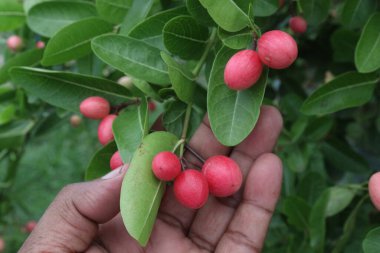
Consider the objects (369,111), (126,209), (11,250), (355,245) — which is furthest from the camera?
(11,250)

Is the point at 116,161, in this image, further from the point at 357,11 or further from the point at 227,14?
the point at 357,11

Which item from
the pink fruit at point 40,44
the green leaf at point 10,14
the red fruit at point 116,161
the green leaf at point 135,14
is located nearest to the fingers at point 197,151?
the red fruit at point 116,161

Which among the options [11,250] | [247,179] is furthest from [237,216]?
[11,250]

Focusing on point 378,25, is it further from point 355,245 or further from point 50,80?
point 50,80

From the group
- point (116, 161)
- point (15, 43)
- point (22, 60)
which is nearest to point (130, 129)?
point (116, 161)

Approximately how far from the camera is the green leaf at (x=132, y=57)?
1119mm

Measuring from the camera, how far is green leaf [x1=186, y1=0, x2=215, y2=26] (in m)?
1.08

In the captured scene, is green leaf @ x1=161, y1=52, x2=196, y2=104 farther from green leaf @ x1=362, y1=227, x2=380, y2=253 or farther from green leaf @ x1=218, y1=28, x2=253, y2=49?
green leaf @ x1=362, y1=227, x2=380, y2=253

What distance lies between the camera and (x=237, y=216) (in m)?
1.42

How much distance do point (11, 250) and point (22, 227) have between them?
0.47 meters

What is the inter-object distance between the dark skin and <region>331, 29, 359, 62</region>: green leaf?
0.41 m

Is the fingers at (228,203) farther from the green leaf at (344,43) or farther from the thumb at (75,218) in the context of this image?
the green leaf at (344,43)

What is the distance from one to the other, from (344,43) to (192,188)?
81 centimetres

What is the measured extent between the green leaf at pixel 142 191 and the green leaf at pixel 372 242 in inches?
18.8
